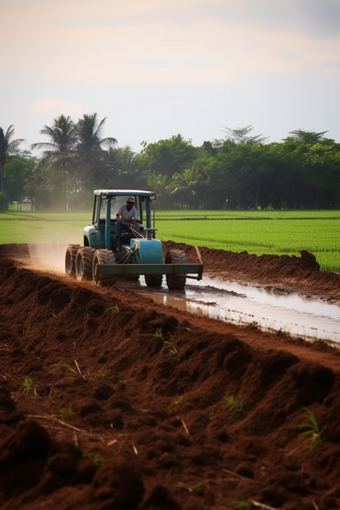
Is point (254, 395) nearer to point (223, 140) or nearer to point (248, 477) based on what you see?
point (248, 477)

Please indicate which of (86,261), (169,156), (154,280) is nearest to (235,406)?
(86,261)

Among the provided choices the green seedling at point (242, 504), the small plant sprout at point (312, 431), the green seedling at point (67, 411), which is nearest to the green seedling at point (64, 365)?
the green seedling at point (67, 411)

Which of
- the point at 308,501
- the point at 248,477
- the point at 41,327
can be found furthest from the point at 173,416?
the point at 41,327

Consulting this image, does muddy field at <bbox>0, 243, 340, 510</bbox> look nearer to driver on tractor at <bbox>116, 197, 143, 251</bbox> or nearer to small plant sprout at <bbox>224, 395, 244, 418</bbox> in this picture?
small plant sprout at <bbox>224, 395, 244, 418</bbox>

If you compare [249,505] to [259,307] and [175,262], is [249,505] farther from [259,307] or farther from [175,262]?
[175,262]

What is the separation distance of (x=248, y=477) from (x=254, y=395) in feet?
4.93

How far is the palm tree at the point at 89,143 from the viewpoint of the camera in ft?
274

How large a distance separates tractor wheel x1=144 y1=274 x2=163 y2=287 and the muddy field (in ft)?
21.3

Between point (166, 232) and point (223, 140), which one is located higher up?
point (223, 140)

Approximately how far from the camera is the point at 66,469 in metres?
5.64

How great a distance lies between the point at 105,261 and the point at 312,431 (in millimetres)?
10434

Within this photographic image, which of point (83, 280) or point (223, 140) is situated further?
point (223, 140)

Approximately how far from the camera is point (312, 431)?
20.7 ft

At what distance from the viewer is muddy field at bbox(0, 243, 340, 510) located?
5461 mm
